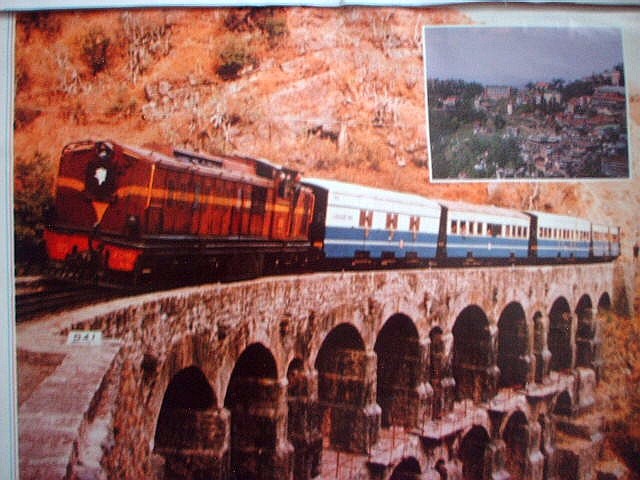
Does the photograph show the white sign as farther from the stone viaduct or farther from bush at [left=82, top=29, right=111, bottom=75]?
bush at [left=82, top=29, right=111, bottom=75]

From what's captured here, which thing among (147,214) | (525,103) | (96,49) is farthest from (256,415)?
(525,103)

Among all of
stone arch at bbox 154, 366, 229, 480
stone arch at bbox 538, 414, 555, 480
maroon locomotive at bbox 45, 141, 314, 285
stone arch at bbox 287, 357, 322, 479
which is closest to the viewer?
maroon locomotive at bbox 45, 141, 314, 285

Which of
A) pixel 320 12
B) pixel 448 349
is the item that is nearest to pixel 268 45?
pixel 320 12

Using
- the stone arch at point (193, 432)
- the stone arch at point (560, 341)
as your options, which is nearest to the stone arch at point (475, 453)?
the stone arch at point (560, 341)

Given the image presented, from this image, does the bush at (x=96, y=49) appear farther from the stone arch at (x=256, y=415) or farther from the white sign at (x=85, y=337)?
the stone arch at (x=256, y=415)

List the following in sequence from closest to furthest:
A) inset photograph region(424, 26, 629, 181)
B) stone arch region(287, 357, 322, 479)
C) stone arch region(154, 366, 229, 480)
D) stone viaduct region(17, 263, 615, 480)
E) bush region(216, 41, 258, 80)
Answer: stone viaduct region(17, 263, 615, 480), stone arch region(154, 366, 229, 480), bush region(216, 41, 258, 80), stone arch region(287, 357, 322, 479), inset photograph region(424, 26, 629, 181)

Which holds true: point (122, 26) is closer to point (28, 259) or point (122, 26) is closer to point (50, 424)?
point (28, 259)

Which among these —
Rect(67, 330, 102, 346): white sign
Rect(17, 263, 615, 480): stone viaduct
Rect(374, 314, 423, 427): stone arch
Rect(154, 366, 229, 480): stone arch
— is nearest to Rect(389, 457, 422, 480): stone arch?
Rect(17, 263, 615, 480): stone viaduct
